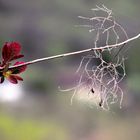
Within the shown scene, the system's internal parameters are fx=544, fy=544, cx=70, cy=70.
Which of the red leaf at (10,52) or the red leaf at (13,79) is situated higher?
the red leaf at (10,52)

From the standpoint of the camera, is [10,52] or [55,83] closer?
[10,52]

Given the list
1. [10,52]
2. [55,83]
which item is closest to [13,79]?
[10,52]

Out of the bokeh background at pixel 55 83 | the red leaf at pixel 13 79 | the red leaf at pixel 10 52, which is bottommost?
the red leaf at pixel 13 79

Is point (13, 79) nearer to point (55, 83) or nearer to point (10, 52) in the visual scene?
point (10, 52)

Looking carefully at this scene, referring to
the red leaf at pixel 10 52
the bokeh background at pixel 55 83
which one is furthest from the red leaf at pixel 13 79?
→ the bokeh background at pixel 55 83

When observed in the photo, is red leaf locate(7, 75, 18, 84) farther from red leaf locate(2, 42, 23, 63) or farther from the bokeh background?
the bokeh background

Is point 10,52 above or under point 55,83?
under

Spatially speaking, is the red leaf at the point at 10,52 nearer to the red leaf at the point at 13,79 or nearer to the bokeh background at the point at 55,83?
the red leaf at the point at 13,79

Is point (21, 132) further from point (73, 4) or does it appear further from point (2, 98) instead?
point (73, 4)

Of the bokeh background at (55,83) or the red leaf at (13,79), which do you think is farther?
the bokeh background at (55,83)
